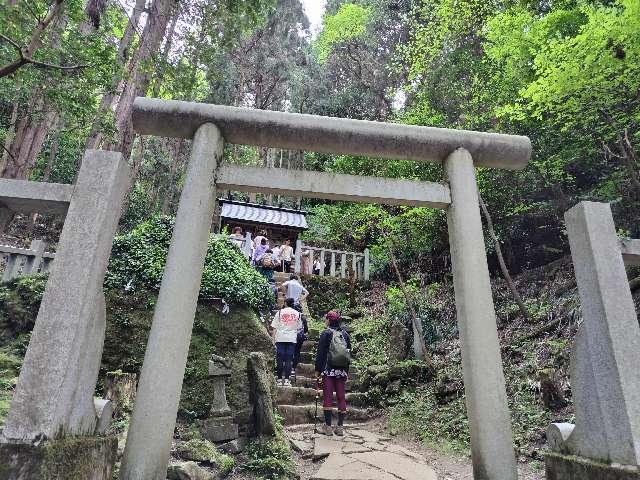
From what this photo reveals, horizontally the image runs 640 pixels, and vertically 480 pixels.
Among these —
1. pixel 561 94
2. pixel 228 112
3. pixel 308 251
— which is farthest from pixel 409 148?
pixel 308 251

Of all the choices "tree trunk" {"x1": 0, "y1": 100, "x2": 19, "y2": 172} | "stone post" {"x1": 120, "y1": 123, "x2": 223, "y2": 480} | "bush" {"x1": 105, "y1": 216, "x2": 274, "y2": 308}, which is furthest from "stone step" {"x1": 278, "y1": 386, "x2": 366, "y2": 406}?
"tree trunk" {"x1": 0, "y1": 100, "x2": 19, "y2": 172}

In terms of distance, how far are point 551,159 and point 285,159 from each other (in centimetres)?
1794

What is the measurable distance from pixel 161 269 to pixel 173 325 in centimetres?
456

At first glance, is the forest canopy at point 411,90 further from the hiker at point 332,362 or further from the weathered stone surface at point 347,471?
the weathered stone surface at point 347,471

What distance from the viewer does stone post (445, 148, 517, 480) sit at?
3.09m

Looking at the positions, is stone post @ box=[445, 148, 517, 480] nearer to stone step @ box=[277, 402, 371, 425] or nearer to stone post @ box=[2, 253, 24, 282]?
stone step @ box=[277, 402, 371, 425]

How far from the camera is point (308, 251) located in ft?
50.8

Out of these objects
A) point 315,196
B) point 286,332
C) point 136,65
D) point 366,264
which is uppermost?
point 136,65

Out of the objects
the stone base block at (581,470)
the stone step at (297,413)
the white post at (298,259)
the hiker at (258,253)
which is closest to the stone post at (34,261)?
the stone step at (297,413)

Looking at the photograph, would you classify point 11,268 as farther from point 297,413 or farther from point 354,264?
point 354,264

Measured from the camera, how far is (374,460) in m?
5.33

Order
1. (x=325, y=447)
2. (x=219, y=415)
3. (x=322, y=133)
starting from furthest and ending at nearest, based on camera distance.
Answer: (x=325, y=447)
(x=219, y=415)
(x=322, y=133)

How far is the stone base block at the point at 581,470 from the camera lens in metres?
2.38

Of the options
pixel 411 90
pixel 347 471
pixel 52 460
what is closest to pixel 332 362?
pixel 347 471
